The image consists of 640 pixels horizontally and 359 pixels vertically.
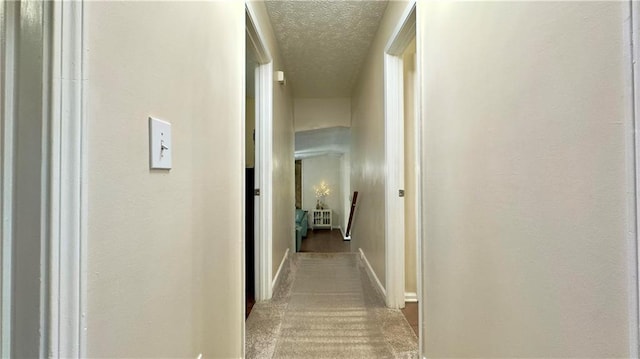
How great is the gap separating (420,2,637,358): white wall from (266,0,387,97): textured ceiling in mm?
1320

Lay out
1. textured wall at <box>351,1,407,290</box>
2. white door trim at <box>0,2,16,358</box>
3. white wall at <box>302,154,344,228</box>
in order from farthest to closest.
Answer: white wall at <box>302,154,344,228</box> → textured wall at <box>351,1,407,290</box> → white door trim at <box>0,2,16,358</box>

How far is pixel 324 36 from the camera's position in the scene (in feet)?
9.39

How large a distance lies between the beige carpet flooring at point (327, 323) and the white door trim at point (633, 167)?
1.41m

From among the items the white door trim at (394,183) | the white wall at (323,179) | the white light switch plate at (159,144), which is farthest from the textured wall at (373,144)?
the white wall at (323,179)

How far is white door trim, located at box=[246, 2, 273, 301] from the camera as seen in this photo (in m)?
2.43

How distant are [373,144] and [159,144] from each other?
2405 mm

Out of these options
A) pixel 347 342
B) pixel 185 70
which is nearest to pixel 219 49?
pixel 185 70

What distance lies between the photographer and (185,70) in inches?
37.5

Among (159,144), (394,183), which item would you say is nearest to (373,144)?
(394,183)

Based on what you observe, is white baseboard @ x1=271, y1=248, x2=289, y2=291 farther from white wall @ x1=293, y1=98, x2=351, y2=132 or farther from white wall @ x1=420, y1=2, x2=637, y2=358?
white wall @ x1=293, y1=98, x2=351, y2=132

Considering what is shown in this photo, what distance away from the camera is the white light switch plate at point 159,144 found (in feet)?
2.47

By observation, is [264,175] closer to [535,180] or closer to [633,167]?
[535,180]

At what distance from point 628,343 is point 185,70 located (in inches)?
49.3

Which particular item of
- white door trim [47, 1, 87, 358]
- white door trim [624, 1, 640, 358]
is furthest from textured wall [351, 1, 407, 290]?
white door trim [47, 1, 87, 358]
